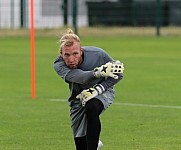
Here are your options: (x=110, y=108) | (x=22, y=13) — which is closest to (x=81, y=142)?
(x=110, y=108)

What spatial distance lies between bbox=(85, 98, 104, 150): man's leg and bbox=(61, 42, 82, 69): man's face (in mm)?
Result: 422

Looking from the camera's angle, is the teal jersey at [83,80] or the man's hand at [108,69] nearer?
the man's hand at [108,69]

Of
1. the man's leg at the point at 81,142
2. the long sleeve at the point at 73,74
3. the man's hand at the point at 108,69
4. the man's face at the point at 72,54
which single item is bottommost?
the man's leg at the point at 81,142

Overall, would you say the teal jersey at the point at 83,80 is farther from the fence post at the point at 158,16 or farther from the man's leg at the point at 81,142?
the fence post at the point at 158,16

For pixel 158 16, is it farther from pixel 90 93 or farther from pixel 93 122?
pixel 93 122

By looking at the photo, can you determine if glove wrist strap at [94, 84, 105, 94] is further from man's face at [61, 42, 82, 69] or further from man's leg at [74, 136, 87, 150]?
man's leg at [74, 136, 87, 150]

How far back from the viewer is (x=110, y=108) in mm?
12961

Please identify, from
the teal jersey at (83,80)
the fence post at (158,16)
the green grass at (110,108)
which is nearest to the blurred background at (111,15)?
the fence post at (158,16)

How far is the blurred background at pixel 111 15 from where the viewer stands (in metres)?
36.7

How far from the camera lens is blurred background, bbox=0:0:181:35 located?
36.7 metres

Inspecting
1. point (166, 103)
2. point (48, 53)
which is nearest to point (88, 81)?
point (166, 103)

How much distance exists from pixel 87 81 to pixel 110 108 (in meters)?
5.40

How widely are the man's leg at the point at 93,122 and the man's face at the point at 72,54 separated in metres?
0.42

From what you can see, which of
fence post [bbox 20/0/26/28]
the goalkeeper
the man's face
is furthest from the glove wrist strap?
fence post [bbox 20/0/26/28]
